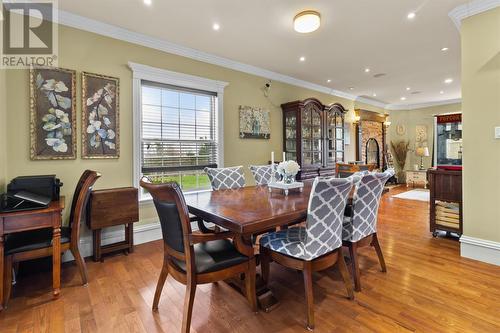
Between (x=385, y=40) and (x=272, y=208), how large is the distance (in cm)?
314

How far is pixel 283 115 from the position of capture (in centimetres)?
496

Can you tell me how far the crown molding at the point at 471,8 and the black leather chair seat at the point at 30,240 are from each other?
4597 millimetres

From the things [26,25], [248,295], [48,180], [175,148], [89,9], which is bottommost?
[248,295]

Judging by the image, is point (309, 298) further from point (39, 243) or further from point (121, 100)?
point (121, 100)

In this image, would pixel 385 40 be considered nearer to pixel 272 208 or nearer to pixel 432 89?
pixel 272 208

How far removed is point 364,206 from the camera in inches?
82.7

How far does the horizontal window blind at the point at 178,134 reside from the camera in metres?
3.38

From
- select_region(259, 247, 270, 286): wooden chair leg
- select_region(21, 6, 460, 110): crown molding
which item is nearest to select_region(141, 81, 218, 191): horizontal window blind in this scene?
select_region(21, 6, 460, 110): crown molding

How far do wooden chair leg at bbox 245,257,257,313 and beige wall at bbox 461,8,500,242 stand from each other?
2615 mm

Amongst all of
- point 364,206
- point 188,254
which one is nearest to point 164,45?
point 188,254

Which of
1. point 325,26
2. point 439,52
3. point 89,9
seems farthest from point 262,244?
point 439,52

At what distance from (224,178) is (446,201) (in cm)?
299

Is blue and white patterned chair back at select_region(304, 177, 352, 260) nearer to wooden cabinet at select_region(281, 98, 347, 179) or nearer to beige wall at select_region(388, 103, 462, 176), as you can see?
wooden cabinet at select_region(281, 98, 347, 179)

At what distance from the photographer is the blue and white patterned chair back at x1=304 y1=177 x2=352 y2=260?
5.35 ft
